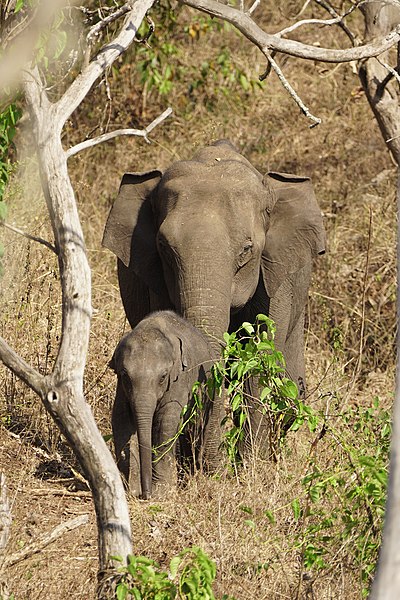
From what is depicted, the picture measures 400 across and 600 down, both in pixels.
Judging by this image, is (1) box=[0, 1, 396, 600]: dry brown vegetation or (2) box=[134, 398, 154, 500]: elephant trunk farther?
(2) box=[134, 398, 154, 500]: elephant trunk

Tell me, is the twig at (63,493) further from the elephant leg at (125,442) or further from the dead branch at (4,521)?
the dead branch at (4,521)

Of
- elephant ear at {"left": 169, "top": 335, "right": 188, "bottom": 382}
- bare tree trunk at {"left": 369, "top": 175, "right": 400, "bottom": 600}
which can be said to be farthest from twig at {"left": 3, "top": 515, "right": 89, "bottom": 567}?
bare tree trunk at {"left": 369, "top": 175, "right": 400, "bottom": 600}

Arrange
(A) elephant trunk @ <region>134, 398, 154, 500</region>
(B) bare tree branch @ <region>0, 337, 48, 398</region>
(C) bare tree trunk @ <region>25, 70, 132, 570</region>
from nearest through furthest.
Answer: (C) bare tree trunk @ <region>25, 70, 132, 570</region>
(B) bare tree branch @ <region>0, 337, 48, 398</region>
(A) elephant trunk @ <region>134, 398, 154, 500</region>

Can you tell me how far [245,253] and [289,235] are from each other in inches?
21.8

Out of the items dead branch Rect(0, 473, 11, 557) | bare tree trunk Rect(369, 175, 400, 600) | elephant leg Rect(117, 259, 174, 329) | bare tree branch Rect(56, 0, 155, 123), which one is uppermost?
bare tree branch Rect(56, 0, 155, 123)

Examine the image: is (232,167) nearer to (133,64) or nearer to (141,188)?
(141,188)

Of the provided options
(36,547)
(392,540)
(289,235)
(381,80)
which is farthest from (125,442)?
(381,80)

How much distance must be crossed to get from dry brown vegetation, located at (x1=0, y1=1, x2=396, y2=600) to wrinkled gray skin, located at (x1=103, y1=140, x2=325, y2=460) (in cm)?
44

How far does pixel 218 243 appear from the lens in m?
7.11

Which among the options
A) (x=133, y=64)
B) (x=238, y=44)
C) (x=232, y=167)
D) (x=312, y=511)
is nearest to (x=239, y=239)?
(x=232, y=167)

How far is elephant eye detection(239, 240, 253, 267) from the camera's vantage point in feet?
24.0

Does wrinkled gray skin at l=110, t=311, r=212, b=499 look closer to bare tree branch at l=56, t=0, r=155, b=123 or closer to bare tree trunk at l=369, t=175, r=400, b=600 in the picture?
bare tree branch at l=56, t=0, r=155, b=123

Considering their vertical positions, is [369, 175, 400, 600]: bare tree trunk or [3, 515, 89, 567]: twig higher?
[369, 175, 400, 600]: bare tree trunk

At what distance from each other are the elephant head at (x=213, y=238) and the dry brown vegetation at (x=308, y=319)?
0.48 meters
